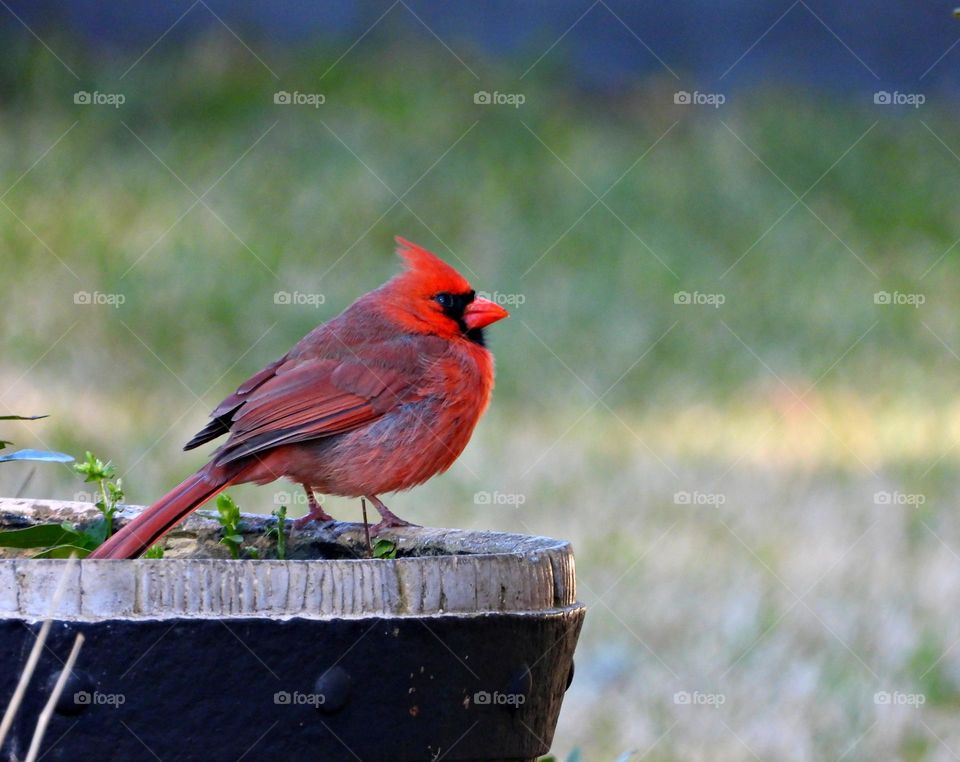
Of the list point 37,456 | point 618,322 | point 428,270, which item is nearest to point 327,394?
point 428,270

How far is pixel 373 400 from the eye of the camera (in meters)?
3.12

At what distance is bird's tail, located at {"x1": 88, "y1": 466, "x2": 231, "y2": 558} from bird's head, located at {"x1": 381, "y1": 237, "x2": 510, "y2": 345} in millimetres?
882

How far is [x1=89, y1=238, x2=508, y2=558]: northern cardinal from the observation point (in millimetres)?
2980

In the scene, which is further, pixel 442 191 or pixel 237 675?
pixel 442 191

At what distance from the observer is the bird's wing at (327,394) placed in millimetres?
2961

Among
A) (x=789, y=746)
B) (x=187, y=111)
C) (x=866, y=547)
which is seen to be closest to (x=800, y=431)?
(x=866, y=547)

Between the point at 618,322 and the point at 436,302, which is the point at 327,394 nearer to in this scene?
the point at 436,302

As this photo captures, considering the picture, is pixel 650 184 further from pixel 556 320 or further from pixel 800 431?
pixel 800 431

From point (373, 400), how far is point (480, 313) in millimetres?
443

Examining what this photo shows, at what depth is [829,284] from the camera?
6.96 metres

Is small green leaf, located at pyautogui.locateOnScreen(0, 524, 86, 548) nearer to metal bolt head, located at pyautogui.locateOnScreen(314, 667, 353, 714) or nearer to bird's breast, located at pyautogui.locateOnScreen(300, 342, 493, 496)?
metal bolt head, located at pyautogui.locateOnScreen(314, 667, 353, 714)

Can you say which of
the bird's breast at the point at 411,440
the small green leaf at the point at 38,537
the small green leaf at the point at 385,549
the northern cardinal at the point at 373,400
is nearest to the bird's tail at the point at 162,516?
the small green leaf at the point at 38,537

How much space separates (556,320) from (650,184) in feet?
5.67

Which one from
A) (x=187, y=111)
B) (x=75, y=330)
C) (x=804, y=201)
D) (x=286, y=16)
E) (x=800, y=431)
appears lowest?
(x=800, y=431)
